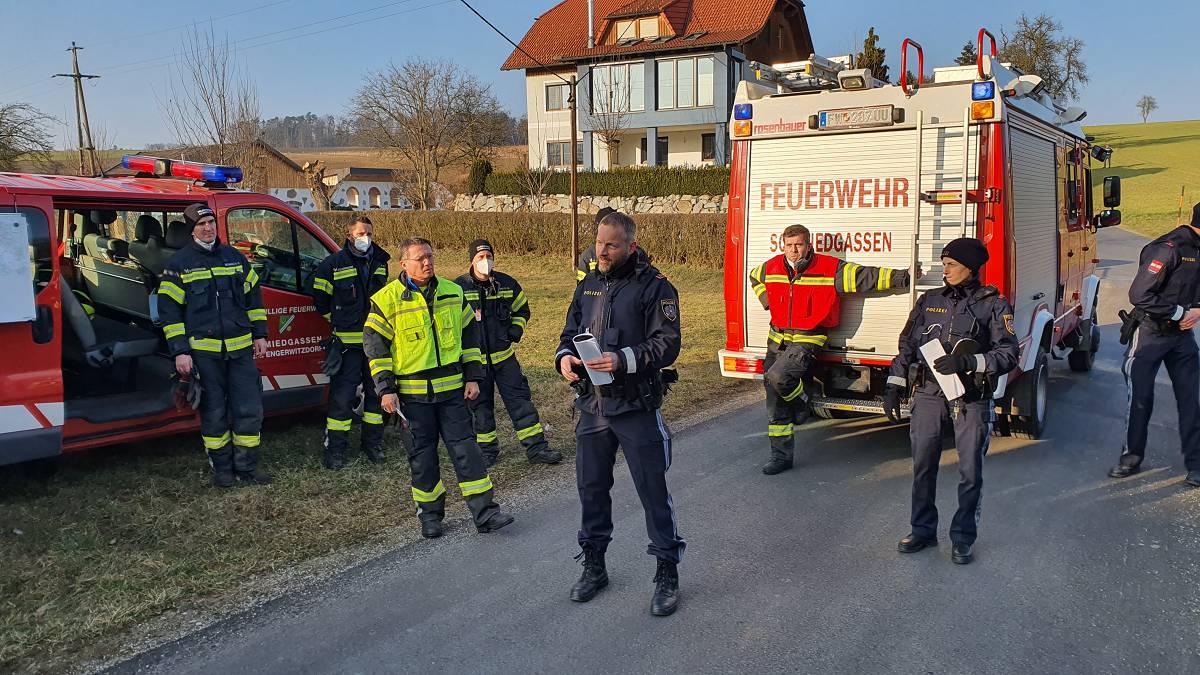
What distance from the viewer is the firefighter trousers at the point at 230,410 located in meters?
5.75

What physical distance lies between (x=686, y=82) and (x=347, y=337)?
109 ft

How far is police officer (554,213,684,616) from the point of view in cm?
393

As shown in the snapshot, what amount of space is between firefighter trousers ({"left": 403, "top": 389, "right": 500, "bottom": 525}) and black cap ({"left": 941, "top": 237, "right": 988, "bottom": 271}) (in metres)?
2.86

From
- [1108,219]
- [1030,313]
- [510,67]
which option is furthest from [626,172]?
[1030,313]

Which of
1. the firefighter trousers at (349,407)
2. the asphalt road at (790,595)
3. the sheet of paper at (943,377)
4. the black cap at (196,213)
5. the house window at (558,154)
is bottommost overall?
the asphalt road at (790,595)

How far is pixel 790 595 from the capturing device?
4.14 m

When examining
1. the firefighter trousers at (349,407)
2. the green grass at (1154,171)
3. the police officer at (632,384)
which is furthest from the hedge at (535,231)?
the police officer at (632,384)

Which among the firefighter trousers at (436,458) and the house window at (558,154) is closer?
the firefighter trousers at (436,458)

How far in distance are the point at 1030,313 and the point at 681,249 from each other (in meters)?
14.8

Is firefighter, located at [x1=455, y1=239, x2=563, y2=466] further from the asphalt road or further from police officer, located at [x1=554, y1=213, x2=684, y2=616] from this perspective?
police officer, located at [x1=554, y1=213, x2=684, y2=616]

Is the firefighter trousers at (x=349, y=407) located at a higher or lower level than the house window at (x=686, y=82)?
lower

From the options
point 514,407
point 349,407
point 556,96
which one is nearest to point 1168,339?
point 514,407

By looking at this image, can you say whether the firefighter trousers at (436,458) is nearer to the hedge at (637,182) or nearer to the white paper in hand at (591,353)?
the white paper in hand at (591,353)

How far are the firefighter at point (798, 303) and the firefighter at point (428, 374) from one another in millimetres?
2120
